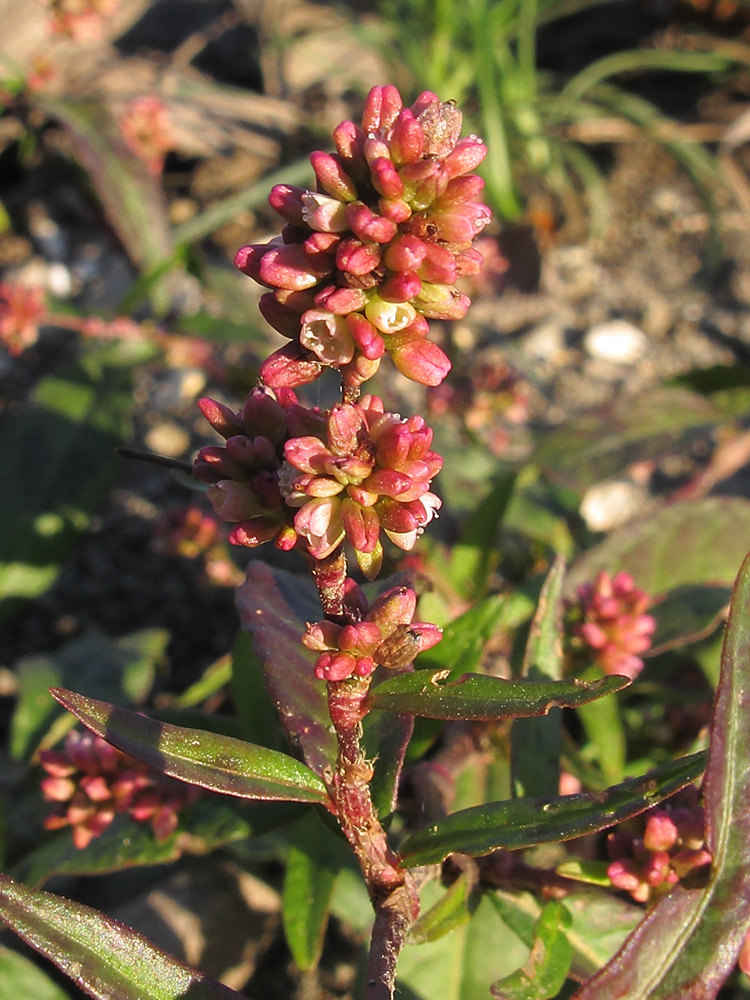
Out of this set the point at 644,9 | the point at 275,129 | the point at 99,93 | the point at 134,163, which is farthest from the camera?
the point at 644,9

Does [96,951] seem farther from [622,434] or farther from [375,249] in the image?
[622,434]

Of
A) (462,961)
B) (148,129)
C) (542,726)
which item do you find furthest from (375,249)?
(148,129)

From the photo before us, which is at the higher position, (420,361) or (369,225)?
(369,225)

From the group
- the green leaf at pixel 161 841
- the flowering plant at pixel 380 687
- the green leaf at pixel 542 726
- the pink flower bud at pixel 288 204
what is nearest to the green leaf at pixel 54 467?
the green leaf at pixel 161 841

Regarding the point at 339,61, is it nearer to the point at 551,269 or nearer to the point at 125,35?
the point at 125,35

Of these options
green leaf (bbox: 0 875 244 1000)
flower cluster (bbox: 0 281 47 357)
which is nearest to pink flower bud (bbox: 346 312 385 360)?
green leaf (bbox: 0 875 244 1000)

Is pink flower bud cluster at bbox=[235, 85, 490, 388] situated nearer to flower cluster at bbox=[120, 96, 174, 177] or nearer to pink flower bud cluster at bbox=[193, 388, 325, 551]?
pink flower bud cluster at bbox=[193, 388, 325, 551]

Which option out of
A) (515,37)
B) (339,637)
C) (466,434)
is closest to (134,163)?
(466,434)
